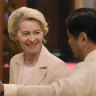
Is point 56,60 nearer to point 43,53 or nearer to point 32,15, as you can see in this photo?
point 43,53

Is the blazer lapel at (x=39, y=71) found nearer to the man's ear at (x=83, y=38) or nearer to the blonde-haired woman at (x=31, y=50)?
the blonde-haired woman at (x=31, y=50)

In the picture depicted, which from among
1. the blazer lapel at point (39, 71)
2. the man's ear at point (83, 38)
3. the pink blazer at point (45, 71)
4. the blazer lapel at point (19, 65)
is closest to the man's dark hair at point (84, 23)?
the man's ear at point (83, 38)

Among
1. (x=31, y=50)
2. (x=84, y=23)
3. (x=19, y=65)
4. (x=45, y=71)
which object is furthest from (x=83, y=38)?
(x=19, y=65)

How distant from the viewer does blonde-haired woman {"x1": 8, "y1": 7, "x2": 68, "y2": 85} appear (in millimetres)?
2770

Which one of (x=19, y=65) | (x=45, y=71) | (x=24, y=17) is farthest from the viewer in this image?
(x=19, y=65)

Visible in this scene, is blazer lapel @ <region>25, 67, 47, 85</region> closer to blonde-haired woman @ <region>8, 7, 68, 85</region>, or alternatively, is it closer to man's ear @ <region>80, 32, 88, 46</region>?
blonde-haired woman @ <region>8, 7, 68, 85</region>

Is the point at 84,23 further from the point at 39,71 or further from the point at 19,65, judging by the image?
the point at 19,65

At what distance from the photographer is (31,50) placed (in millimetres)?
2887

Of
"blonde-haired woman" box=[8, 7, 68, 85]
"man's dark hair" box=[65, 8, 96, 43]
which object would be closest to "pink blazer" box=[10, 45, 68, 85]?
"blonde-haired woman" box=[8, 7, 68, 85]

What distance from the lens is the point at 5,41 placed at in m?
5.49

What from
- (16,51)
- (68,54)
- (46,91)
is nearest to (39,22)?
(46,91)

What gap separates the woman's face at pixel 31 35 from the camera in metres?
2.86

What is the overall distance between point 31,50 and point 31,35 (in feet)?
0.39

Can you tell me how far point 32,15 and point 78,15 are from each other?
0.89 metres
